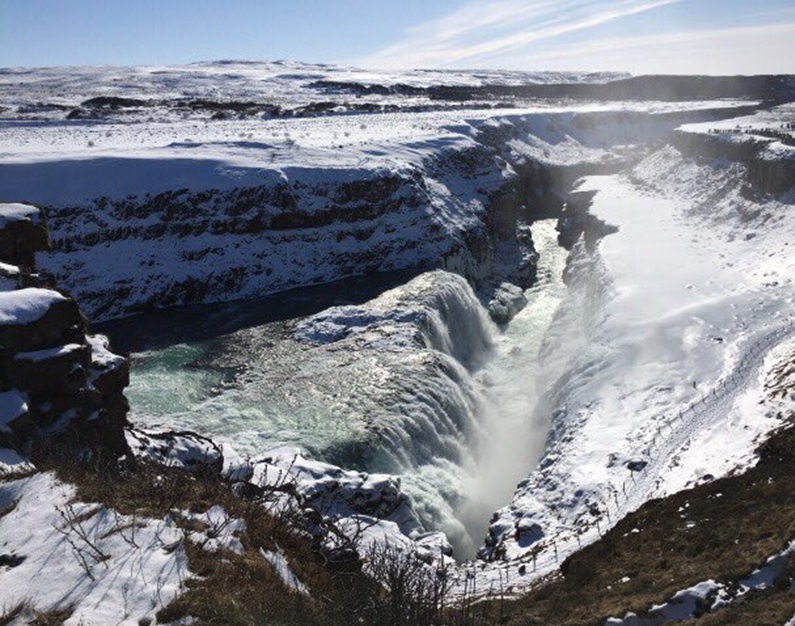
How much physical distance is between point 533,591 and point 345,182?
106ft

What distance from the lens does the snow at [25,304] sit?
40.6 ft

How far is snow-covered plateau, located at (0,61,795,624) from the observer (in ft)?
40.3

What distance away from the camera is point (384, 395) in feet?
78.2

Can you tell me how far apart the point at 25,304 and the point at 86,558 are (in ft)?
A: 22.7

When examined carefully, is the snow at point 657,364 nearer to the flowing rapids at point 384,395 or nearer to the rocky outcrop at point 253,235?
the flowing rapids at point 384,395

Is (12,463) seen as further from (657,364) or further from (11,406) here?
(657,364)

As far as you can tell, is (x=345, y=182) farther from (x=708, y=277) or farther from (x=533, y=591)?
(x=533, y=591)

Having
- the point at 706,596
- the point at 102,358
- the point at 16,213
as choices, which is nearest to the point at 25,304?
the point at 102,358

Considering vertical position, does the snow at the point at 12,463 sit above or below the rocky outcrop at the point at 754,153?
below

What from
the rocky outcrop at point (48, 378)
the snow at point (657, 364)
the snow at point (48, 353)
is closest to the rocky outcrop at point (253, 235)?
the snow at point (657, 364)

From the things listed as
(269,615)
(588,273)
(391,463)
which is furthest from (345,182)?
(269,615)

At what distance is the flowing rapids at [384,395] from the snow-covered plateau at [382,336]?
130mm

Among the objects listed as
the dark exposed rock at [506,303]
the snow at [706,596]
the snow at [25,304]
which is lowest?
the dark exposed rock at [506,303]

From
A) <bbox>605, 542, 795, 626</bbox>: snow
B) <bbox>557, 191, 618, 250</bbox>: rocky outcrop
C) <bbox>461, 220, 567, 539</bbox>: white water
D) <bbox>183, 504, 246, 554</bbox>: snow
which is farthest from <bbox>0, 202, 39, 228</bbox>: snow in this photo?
<bbox>557, 191, 618, 250</bbox>: rocky outcrop
